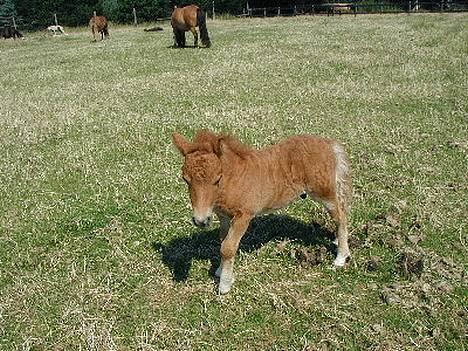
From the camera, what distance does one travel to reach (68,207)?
750cm

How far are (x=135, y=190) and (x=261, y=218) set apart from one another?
2.26m

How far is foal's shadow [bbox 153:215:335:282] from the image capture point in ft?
19.7

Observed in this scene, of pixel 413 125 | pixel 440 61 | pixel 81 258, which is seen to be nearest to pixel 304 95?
pixel 413 125

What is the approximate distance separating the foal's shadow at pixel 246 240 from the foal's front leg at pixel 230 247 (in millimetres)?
530

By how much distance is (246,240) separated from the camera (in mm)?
6395

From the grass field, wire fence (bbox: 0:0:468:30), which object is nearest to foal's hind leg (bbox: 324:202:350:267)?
the grass field

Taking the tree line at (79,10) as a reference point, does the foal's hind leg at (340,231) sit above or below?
below

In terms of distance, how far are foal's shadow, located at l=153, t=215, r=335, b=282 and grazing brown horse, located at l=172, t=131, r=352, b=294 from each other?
530mm

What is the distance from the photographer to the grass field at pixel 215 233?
483 centimetres

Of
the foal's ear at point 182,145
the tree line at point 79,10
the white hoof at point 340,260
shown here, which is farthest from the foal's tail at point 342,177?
the tree line at point 79,10

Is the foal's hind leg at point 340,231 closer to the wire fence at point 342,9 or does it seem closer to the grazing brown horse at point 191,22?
the grazing brown horse at point 191,22

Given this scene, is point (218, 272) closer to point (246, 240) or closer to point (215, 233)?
point (246, 240)

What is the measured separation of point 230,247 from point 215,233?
1597 mm

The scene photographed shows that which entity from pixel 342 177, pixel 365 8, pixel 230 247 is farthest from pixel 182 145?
pixel 365 8
